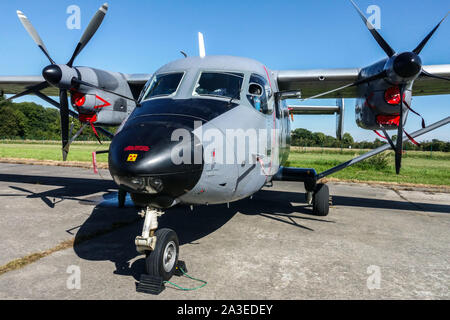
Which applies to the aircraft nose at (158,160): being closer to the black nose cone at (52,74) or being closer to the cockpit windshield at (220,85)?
the cockpit windshield at (220,85)

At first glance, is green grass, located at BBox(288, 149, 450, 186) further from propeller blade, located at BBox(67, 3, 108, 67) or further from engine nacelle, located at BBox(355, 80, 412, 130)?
propeller blade, located at BBox(67, 3, 108, 67)

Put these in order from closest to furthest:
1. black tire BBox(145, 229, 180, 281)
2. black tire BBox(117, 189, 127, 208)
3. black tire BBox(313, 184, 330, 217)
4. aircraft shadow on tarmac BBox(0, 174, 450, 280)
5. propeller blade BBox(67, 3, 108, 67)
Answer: black tire BBox(145, 229, 180, 281), aircraft shadow on tarmac BBox(0, 174, 450, 280), propeller blade BBox(67, 3, 108, 67), black tire BBox(313, 184, 330, 217), black tire BBox(117, 189, 127, 208)

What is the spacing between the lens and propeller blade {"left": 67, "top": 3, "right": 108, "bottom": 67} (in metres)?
8.09

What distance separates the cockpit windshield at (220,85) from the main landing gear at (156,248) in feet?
7.35

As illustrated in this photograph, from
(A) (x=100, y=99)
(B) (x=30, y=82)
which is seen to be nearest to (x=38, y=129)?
(B) (x=30, y=82)

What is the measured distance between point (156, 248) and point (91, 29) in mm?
6926

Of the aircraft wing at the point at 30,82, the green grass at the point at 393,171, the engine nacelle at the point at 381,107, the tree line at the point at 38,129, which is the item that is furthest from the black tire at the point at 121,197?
the tree line at the point at 38,129

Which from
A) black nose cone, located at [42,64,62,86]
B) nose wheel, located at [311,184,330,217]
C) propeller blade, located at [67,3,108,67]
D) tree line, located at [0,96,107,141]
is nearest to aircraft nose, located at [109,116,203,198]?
black nose cone, located at [42,64,62,86]

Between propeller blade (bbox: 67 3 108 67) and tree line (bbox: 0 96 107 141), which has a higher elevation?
propeller blade (bbox: 67 3 108 67)

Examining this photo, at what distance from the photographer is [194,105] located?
4.58 m

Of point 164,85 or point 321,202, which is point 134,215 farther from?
point 321,202

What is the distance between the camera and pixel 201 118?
166 inches

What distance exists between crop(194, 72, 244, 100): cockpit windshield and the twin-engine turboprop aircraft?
19mm

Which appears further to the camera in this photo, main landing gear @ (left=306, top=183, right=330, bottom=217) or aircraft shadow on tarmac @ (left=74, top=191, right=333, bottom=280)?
main landing gear @ (left=306, top=183, right=330, bottom=217)
